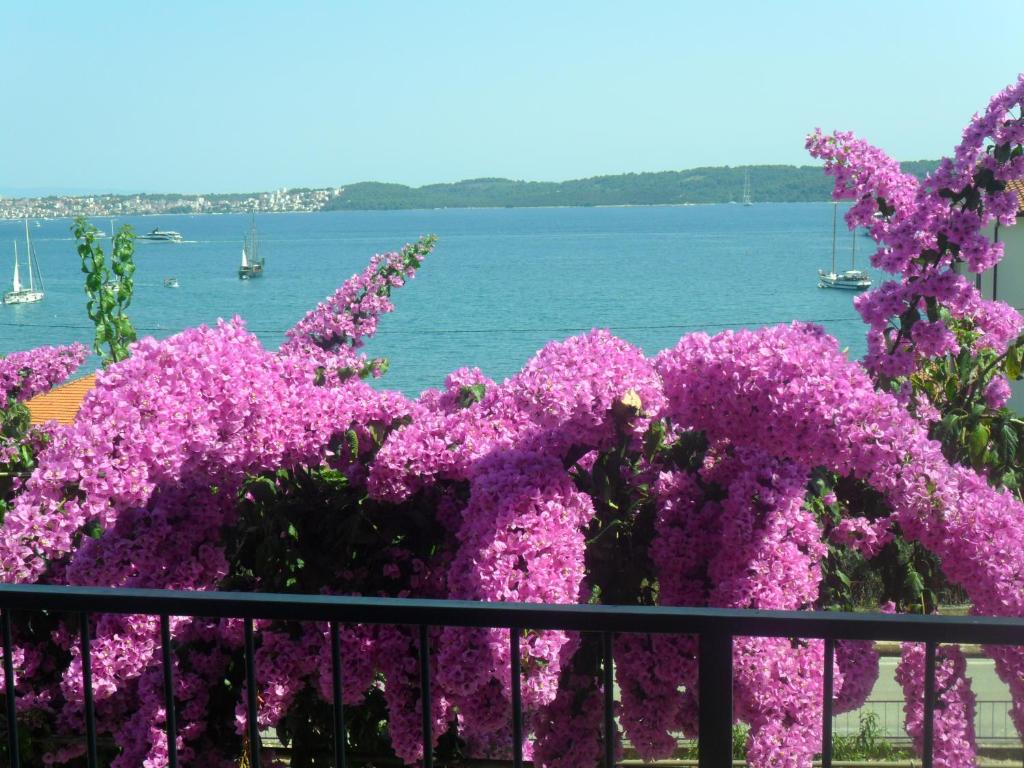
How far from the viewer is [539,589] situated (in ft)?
8.39

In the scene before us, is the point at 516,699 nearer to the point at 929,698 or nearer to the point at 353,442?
the point at 929,698

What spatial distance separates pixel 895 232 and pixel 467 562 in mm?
2063

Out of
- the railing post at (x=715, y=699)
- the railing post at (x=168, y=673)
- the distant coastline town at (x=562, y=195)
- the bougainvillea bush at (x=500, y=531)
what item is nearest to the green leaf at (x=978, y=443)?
the bougainvillea bush at (x=500, y=531)

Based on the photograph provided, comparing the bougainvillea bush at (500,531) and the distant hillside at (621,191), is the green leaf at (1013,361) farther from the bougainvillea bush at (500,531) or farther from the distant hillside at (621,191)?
the distant hillside at (621,191)

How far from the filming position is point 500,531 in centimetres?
262

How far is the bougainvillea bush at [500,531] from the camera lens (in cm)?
270

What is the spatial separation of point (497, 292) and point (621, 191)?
74.8 m

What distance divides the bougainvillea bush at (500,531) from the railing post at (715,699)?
0.73 meters

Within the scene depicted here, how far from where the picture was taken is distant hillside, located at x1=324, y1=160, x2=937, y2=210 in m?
142

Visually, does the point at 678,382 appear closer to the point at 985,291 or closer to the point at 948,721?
the point at 948,721

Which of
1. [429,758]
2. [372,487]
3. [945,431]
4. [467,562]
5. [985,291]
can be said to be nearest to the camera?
[429,758]

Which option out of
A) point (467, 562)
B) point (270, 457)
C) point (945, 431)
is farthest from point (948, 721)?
point (270, 457)

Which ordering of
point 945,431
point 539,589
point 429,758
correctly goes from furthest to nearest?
point 945,431, point 539,589, point 429,758

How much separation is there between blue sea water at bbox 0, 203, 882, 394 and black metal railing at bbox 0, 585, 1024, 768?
3038cm
